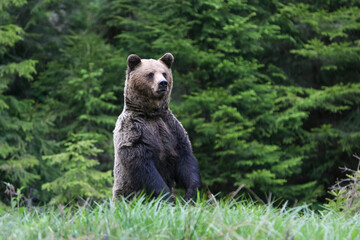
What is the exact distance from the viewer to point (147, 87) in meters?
4.51

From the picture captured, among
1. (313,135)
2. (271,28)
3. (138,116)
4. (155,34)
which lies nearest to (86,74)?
(155,34)

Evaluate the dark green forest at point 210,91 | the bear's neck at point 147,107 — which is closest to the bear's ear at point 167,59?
the bear's neck at point 147,107

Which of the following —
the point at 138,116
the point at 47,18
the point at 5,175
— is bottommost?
the point at 5,175

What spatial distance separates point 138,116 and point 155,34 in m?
8.14

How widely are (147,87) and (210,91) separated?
7.52 m

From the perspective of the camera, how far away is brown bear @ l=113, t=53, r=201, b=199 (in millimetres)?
4355

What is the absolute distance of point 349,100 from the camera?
12711 mm

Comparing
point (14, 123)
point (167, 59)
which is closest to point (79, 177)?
point (14, 123)

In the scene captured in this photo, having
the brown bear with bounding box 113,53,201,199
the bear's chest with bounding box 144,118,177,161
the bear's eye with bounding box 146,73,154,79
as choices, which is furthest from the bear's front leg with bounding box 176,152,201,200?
the bear's eye with bounding box 146,73,154,79

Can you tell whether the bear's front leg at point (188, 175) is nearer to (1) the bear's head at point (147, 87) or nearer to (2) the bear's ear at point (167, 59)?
(1) the bear's head at point (147, 87)

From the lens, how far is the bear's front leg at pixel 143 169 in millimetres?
4328

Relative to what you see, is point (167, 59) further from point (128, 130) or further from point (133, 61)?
point (128, 130)

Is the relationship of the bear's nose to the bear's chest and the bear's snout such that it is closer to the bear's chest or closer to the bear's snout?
the bear's snout

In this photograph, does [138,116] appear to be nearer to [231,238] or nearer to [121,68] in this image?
[231,238]
